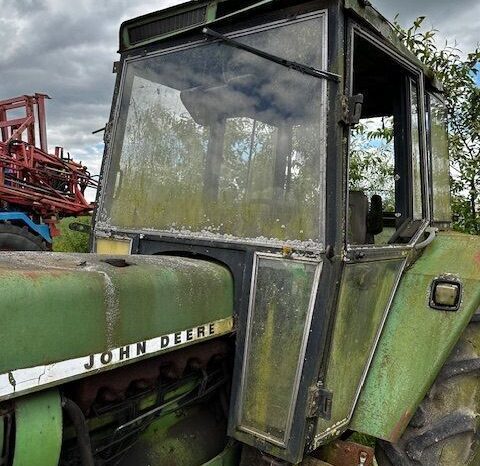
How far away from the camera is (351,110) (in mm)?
1944

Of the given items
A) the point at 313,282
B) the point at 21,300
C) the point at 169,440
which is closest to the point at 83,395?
the point at 21,300

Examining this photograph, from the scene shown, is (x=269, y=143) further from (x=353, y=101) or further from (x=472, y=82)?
(x=472, y=82)

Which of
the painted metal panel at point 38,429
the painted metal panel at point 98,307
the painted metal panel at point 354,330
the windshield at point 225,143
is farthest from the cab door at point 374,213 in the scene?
the painted metal panel at point 38,429

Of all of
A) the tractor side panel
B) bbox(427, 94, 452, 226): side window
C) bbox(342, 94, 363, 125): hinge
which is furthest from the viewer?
bbox(427, 94, 452, 226): side window

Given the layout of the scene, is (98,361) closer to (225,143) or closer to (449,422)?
(225,143)

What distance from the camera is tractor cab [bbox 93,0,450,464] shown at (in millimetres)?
1956

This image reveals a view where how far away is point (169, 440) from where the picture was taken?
7.16 ft

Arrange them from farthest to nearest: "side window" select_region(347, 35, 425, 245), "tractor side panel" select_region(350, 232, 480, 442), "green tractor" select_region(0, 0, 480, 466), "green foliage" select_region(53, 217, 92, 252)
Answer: "green foliage" select_region(53, 217, 92, 252) < "side window" select_region(347, 35, 425, 245) < "tractor side panel" select_region(350, 232, 480, 442) < "green tractor" select_region(0, 0, 480, 466)

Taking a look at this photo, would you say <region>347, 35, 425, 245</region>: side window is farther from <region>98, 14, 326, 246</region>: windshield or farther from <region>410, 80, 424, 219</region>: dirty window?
<region>98, 14, 326, 246</region>: windshield

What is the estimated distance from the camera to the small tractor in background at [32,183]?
7454 mm

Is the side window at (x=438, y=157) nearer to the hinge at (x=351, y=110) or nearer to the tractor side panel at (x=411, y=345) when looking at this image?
the tractor side panel at (x=411, y=345)

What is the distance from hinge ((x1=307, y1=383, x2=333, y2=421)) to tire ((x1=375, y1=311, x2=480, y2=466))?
1.65ft

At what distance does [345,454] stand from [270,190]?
1.16 metres

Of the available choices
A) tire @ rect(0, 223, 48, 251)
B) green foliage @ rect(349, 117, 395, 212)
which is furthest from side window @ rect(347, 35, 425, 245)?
tire @ rect(0, 223, 48, 251)
